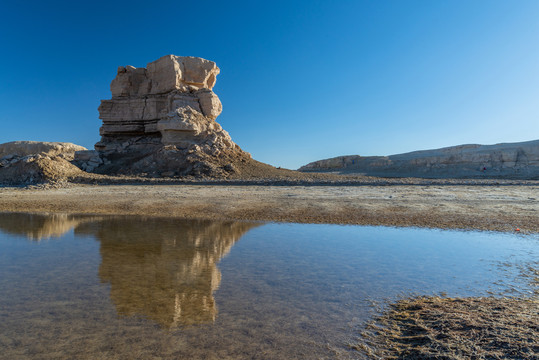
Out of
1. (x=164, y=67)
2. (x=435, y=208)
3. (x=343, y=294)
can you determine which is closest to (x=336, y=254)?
(x=343, y=294)

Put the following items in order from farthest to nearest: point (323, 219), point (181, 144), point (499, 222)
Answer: point (181, 144), point (323, 219), point (499, 222)

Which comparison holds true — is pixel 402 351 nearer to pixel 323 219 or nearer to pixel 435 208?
pixel 323 219

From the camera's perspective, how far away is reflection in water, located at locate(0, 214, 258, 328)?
3.72 meters

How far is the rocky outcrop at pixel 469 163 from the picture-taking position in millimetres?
36938

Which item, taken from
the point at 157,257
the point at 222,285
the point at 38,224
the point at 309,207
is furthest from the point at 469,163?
the point at 38,224

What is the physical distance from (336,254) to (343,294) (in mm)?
2001

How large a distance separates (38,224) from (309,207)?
902 cm

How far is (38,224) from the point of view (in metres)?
9.37

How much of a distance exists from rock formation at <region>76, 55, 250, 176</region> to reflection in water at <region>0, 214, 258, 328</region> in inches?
658

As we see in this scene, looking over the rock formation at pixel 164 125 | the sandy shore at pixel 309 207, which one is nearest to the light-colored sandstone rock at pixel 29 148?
the rock formation at pixel 164 125

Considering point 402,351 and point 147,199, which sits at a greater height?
point 147,199

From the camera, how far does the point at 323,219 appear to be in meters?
10.2

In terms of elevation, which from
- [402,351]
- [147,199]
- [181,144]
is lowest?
[402,351]

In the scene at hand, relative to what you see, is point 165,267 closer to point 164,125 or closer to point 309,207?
point 309,207
